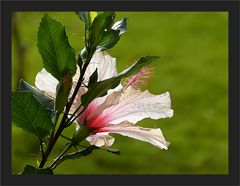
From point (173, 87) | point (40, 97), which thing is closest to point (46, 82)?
point (40, 97)

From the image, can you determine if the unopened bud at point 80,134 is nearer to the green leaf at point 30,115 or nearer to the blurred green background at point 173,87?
the green leaf at point 30,115

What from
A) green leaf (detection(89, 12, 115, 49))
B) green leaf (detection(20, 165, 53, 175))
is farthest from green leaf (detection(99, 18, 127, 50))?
green leaf (detection(20, 165, 53, 175))

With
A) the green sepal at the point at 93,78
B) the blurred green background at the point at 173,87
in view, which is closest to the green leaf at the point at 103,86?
the green sepal at the point at 93,78

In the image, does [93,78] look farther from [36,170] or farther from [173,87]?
[173,87]

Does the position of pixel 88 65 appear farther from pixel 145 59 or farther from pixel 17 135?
pixel 17 135

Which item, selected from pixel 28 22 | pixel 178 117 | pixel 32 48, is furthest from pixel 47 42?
pixel 28 22

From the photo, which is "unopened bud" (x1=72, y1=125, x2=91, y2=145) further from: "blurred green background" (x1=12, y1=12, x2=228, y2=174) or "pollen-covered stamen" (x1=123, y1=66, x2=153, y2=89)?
"blurred green background" (x1=12, y1=12, x2=228, y2=174)
